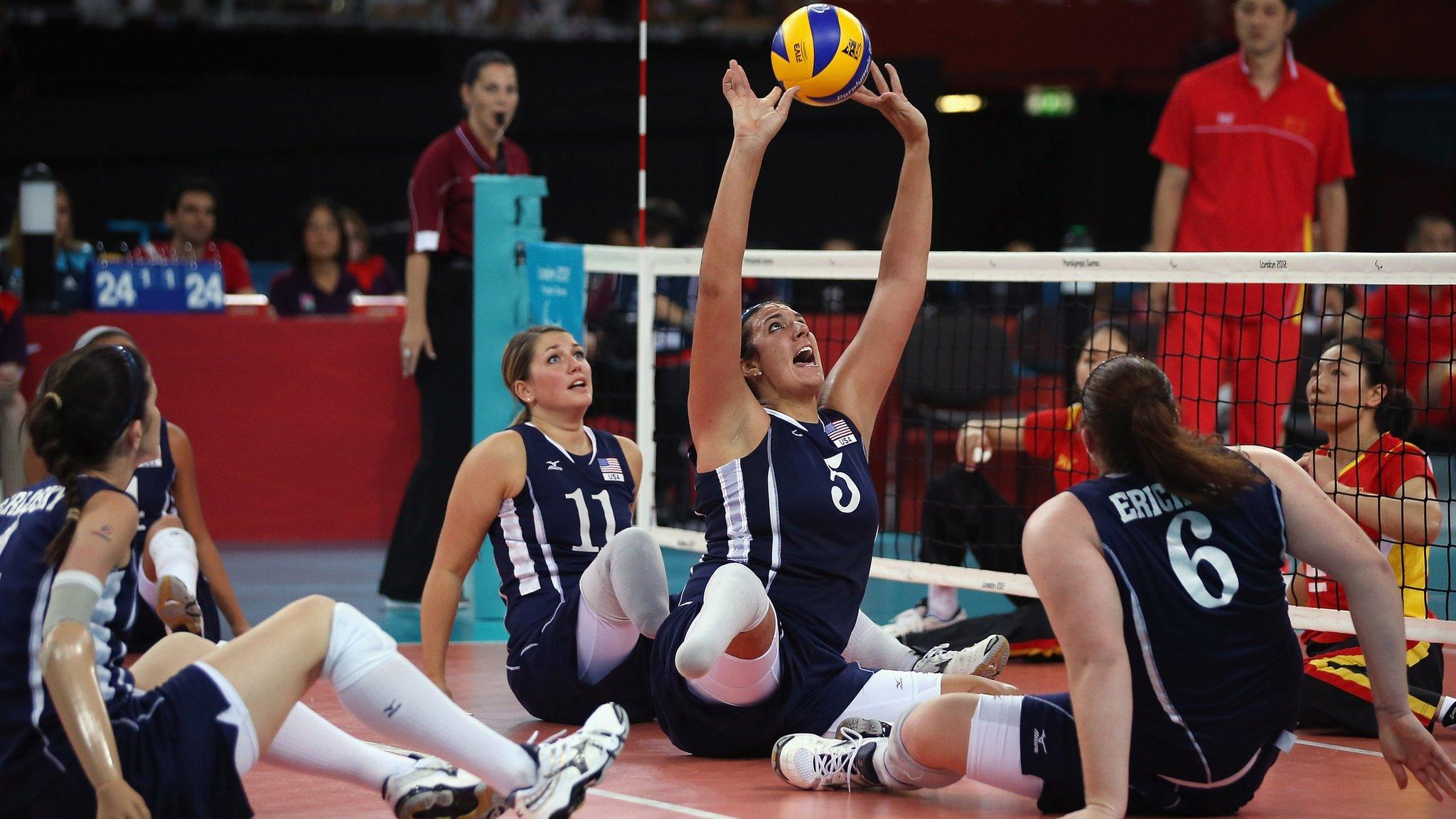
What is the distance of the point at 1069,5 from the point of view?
16.2 meters

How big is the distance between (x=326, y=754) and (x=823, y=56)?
223 cm

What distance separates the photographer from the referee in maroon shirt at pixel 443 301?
6691mm

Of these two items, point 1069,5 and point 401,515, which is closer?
point 401,515

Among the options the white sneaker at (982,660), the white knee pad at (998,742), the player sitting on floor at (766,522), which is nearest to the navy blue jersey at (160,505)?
the player sitting on floor at (766,522)

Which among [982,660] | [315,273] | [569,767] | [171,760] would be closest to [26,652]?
[171,760]

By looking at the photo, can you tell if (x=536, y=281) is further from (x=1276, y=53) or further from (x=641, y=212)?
(x=1276, y=53)

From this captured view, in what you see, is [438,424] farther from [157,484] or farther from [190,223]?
[190,223]

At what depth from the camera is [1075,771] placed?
3469 mm

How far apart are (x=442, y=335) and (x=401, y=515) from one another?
74 cm

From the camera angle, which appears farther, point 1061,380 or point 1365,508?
point 1061,380

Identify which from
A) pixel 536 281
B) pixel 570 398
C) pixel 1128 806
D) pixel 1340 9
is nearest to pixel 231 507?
pixel 536 281

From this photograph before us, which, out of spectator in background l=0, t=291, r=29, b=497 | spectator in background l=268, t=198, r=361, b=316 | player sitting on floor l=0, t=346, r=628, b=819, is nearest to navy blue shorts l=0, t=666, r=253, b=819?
player sitting on floor l=0, t=346, r=628, b=819

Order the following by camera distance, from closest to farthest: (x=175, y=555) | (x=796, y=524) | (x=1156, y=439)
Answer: (x=1156, y=439), (x=796, y=524), (x=175, y=555)

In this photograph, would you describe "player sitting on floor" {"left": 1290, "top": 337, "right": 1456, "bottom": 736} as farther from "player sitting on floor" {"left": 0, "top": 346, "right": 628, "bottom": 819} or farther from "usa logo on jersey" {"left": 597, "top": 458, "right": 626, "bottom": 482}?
"player sitting on floor" {"left": 0, "top": 346, "right": 628, "bottom": 819}
